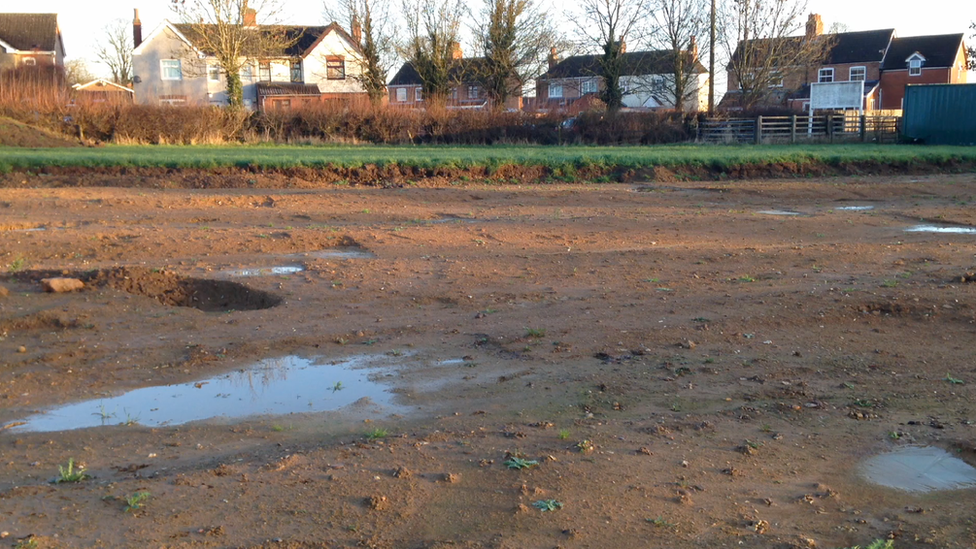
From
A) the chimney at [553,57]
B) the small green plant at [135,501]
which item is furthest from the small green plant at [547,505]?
the chimney at [553,57]

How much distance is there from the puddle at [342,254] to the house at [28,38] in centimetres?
6221

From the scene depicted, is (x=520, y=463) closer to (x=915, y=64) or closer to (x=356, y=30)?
(x=356, y=30)

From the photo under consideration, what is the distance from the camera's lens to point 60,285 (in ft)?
32.1

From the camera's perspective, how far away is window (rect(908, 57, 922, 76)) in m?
66.8

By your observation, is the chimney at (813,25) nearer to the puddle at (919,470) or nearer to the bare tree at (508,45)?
the bare tree at (508,45)

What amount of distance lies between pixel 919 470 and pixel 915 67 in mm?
71419

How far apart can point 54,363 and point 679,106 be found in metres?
47.7

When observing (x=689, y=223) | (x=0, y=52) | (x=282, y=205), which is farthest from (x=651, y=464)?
(x=0, y=52)

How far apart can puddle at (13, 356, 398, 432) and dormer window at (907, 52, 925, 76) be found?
70750 mm

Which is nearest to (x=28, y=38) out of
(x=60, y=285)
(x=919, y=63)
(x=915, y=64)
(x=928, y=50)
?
(x=60, y=285)

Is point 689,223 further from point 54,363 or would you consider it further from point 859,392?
point 54,363

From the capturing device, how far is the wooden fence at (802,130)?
140 ft

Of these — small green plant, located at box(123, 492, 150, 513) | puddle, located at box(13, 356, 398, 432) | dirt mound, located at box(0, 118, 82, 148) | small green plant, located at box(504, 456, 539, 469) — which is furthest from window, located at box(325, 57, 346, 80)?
small green plant, located at box(123, 492, 150, 513)

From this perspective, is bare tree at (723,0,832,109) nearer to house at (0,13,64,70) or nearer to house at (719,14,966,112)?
house at (719,14,966,112)
